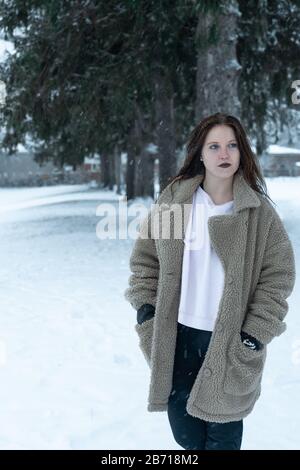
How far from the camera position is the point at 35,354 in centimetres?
480

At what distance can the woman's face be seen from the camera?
2361 mm

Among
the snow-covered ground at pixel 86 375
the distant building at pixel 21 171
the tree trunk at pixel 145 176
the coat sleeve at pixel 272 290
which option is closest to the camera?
the coat sleeve at pixel 272 290

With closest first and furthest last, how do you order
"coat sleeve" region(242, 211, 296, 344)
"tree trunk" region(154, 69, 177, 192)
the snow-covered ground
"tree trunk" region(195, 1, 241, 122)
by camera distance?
"coat sleeve" region(242, 211, 296, 344)
the snow-covered ground
"tree trunk" region(195, 1, 241, 122)
"tree trunk" region(154, 69, 177, 192)

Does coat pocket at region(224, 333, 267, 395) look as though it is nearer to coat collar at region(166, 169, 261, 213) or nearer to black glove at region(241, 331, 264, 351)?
black glove at region(241, 331, 264, 351)

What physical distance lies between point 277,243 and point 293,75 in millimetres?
10174

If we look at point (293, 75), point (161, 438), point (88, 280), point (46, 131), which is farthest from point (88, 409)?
point (46, 131)

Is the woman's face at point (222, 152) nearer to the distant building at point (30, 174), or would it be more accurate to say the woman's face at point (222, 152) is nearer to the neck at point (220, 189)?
the neck at point (220, 189)

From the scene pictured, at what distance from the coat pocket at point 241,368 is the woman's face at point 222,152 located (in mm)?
737

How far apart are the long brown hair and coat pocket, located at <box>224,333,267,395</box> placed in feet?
2.28

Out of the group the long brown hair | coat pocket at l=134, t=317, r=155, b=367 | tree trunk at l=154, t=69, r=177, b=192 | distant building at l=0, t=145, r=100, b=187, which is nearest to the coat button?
coat pocket at l=134, t=317, r=155, b=367

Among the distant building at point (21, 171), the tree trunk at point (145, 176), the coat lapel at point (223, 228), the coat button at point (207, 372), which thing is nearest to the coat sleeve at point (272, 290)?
the coat lapel at point (223, 228)

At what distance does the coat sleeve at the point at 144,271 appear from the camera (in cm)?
252

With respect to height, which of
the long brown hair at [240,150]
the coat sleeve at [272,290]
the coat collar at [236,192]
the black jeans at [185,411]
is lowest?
the black jeans at [185,411]
